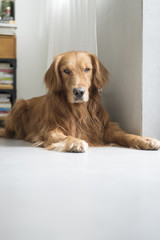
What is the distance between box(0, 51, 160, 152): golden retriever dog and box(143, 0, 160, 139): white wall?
0.23 m

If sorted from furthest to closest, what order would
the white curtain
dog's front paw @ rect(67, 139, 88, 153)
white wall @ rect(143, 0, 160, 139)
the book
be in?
1. the book
2. the white curtain
3. white wall @ rect(143, 0, 160, 139)
4. dog's front paw @ rect(67, 139, 88, 153)

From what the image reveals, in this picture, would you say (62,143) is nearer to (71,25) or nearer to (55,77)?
(55,77)

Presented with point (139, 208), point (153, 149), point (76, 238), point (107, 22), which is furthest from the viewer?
point (107, 22)

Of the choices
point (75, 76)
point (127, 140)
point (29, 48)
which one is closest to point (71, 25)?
point (29, 48)

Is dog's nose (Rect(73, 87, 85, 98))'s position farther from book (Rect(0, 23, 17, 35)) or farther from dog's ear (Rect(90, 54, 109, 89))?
book (Rect(0, 23, 17, 35))

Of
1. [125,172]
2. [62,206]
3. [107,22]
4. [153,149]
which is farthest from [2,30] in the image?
[62,206]

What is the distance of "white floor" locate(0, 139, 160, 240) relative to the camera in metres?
0.87

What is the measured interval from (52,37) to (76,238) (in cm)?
347

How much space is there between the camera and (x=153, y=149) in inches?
87.0

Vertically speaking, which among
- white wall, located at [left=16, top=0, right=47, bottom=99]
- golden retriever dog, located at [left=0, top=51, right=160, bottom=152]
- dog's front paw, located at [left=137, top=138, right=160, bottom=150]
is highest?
white wall, located at [left=16, top=0, right=47, bottom=99]

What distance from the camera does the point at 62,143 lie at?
2.17 metres

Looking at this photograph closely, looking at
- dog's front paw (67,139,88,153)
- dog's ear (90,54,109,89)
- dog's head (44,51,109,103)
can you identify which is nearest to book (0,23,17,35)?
dog's head (44,51,109,103)

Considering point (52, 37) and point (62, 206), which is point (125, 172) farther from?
point (52, 37)

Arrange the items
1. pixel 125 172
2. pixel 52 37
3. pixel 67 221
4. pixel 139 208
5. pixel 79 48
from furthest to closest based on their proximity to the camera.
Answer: pixel 52 37, pixel 79 48, pixel 125 172, pixel 139 208, pixel 67 221
